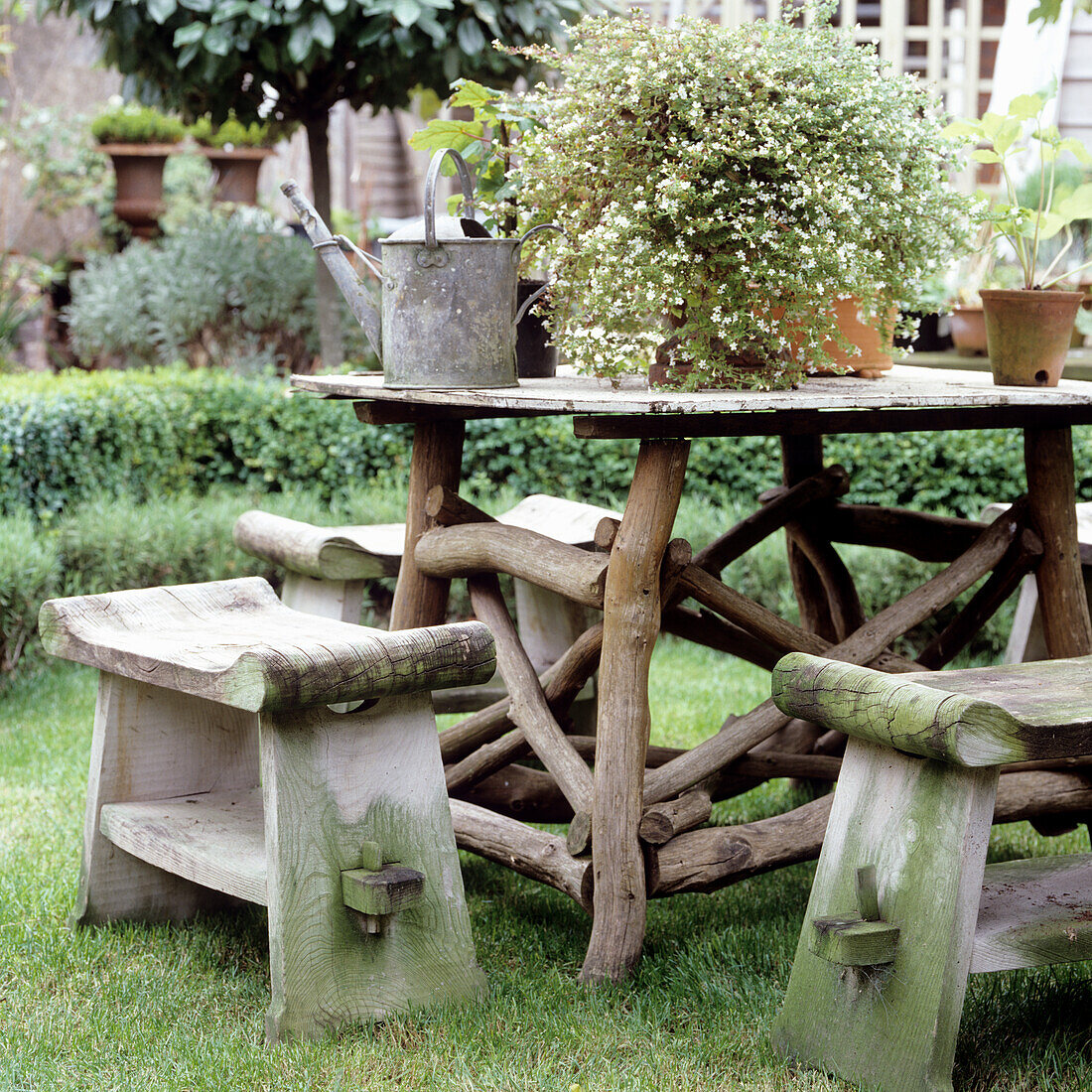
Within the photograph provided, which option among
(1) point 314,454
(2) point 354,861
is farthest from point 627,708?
(1) point 314,454

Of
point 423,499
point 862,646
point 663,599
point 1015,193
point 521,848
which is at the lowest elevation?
point 521,848

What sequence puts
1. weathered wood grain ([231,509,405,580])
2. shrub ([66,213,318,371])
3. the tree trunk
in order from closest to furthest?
1. weathered wood grain ([231,509,405,580])
2. the tree trunk
3. shrub ([66,213,318,371])

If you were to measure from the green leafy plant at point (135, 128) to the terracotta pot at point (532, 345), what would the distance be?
6.45 meters

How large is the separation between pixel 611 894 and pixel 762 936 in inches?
15.3

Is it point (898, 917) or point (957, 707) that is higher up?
point (957, 707)

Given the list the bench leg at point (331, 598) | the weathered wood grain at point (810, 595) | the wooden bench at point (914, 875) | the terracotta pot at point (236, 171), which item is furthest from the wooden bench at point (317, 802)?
the terracotta pot at point (236, 171)

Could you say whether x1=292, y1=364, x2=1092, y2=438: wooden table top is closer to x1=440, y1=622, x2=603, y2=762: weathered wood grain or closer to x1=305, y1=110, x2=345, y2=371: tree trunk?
x1=440, y1=622, x2=603, y2=762: weathered wood grain

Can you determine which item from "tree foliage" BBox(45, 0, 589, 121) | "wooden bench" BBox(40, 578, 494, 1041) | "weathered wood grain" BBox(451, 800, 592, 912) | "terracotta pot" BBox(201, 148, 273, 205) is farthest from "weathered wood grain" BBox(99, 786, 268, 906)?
"terracotta pot" BBox(201, 148, 273, 205)

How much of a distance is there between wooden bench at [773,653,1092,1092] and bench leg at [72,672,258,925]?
3.63 ft

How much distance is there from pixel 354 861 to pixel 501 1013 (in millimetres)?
346

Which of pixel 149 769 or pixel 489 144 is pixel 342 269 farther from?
pixel 149 769

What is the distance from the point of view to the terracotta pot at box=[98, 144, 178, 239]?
834 cm

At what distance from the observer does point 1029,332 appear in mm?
2410

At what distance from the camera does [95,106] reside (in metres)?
9.64
